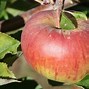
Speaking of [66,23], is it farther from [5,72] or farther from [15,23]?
[15,23]

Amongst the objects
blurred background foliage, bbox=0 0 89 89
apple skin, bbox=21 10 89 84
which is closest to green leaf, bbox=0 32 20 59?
blurred background foliage, bbox=0 0 89 89

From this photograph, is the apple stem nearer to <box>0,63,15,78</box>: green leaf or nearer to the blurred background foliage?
<box>0,63,15,78</box>: green leaf

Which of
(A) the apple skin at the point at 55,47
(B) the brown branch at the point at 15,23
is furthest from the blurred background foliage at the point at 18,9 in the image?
(A) the apple skin at the point at 55,47

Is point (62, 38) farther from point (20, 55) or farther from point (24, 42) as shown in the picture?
point (20, 55)

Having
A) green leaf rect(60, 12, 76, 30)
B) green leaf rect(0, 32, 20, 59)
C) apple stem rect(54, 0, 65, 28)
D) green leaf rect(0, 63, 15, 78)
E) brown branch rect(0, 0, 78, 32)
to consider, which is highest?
apple stem rect(54, 0, 65, 28)

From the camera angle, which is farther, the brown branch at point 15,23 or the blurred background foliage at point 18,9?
the brown branch at point 15,23

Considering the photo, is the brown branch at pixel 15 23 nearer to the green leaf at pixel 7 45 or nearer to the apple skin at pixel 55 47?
the green leaf at pixel 7 45

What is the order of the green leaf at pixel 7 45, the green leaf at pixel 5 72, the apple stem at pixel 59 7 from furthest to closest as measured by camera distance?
1. the green leaf at pixel 7 45
2. the green leaf at pixel 5 72
3. the apple stem at pixel 59 7

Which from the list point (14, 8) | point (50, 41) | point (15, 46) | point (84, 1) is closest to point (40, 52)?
point (50, 41)
